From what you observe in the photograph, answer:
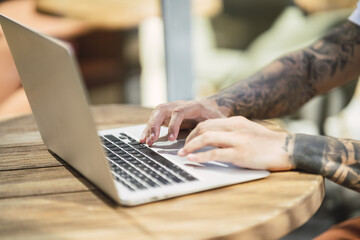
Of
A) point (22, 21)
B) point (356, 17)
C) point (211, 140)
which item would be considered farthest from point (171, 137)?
point (22, 21)

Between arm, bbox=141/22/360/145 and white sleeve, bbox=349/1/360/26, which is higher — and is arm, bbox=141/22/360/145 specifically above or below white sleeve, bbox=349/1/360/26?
below

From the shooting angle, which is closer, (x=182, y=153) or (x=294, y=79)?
(x=182, y=153)

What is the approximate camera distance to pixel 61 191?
83 centimetres

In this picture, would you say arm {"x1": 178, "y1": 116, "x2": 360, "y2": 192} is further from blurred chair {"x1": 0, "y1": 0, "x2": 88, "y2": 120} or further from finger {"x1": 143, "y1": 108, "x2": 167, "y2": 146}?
blurred chair {"x1": 0, "y1": 0, "x2": 88, "y2": 120}

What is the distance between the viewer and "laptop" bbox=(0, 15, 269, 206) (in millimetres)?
708

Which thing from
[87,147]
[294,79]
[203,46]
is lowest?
[203,46]

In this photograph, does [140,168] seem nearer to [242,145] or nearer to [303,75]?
[242,145]

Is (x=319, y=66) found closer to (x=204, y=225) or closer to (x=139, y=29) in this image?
(x=204, y=225)

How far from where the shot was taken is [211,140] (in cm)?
91

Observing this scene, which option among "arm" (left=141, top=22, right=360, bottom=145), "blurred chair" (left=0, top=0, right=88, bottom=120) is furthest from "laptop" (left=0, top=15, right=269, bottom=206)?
"blurred chair" (left=0, top=0, right=88, bottom=120)

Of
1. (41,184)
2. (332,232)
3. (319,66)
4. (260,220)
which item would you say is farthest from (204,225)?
(319,66)

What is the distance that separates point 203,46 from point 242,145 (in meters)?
1.90

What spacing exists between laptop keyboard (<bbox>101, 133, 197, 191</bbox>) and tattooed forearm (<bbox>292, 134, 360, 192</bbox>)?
26cm

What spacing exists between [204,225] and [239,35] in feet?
6.92
